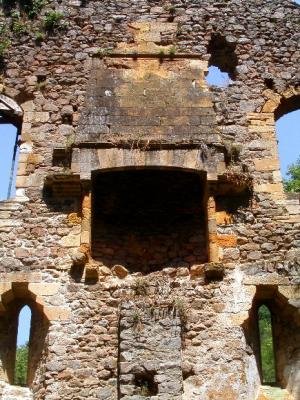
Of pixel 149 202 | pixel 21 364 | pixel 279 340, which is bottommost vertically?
pixel 279 340

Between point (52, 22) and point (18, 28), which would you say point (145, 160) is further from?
point (18, 28)

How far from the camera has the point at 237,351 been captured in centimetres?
860

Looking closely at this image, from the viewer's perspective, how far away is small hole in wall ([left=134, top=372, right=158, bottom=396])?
8.16 meters

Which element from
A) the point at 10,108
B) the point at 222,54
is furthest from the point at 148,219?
the point at 222,54

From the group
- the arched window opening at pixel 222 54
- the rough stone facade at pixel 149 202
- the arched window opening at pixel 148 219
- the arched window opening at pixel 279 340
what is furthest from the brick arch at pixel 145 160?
the arched window opening at pixel 222 54

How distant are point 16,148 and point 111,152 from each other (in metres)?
2.43

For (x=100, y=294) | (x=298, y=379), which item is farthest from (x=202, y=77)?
(x=298, y=379)

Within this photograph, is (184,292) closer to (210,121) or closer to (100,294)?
(100,294)

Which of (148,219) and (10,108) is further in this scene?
(10,108)

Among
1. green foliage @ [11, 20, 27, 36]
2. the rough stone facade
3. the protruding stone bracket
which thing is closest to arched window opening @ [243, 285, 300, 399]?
the rough stone facade

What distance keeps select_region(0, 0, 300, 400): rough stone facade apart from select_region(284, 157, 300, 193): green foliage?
8.39 metres

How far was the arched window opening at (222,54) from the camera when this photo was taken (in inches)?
457

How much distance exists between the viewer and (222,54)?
11758mm

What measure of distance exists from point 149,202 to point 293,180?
1095cm
